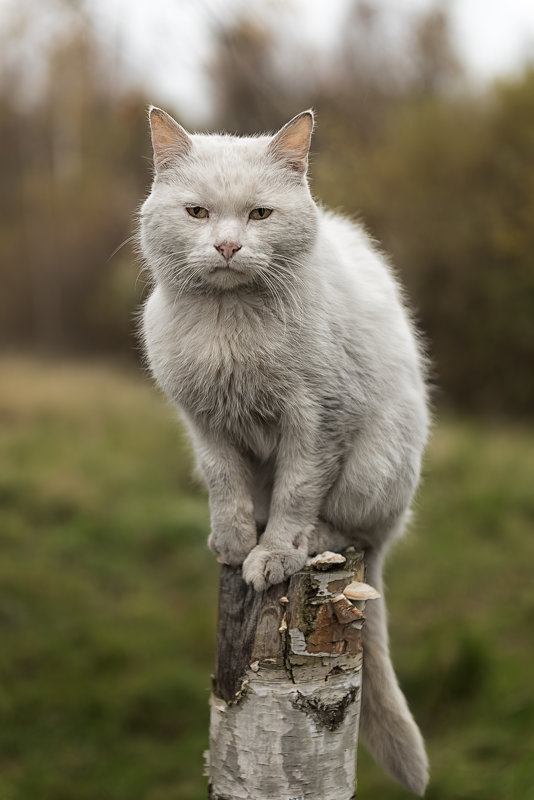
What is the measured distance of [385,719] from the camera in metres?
2.46

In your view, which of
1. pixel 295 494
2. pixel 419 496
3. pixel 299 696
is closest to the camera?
pixel 299 696

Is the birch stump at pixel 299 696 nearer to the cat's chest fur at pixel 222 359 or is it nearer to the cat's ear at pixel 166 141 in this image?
the cat's chest fur at pixel 222 359

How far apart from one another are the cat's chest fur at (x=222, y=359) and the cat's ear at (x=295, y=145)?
0.43 m

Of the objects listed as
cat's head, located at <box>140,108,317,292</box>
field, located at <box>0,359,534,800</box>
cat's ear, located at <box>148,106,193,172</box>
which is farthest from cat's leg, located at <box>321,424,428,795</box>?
field, located at <box>0,359,534,800</box>

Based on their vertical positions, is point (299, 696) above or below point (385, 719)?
above

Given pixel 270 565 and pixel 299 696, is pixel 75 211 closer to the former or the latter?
pixel 270 565

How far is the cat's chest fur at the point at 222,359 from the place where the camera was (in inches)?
91.7

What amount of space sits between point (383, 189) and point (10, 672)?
7.30m

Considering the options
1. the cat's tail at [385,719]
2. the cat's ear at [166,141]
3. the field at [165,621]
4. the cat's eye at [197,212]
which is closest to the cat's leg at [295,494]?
the cat's tail at [385,719]

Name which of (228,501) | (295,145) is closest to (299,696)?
(228,501)

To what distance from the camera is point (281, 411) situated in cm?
242

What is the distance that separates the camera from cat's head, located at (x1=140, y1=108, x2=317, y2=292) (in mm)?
2213

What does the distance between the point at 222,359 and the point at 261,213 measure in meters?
0.43

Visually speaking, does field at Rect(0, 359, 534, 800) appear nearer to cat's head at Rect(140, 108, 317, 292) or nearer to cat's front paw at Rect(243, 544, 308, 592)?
cat's front paw at Rect(243, 544, 308, 592)
